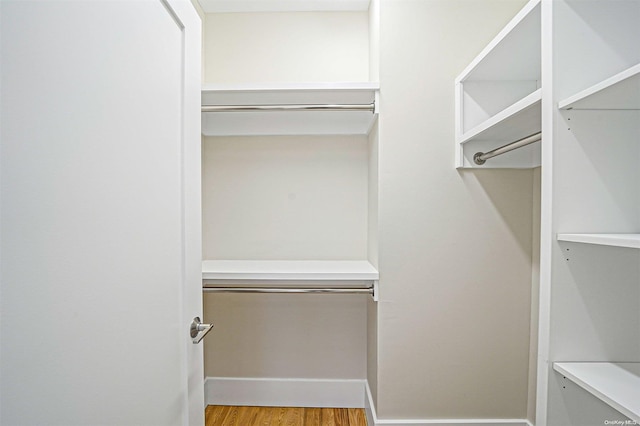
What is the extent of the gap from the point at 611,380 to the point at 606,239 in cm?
37

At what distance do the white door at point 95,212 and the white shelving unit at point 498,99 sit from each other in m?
1.13

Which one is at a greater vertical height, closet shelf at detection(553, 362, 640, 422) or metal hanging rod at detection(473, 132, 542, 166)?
metal hanging rod at detection(473, 132, 542, 166)

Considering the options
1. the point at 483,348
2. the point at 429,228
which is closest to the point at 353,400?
the point at 483,348

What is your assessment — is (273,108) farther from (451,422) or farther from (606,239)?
(451,422)

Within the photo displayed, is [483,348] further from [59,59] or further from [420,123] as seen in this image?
[59,59]

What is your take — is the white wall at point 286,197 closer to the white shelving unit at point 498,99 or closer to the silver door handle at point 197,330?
the white shelving unit at point 498,99

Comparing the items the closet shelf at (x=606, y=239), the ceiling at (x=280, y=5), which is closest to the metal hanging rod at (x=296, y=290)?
the closet shelf at (x=606, y=239)

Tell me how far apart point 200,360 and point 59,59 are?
2.96 feet

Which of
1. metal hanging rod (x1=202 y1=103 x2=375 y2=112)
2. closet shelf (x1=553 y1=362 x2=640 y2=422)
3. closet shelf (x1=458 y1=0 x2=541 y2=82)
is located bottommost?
closet shelf (x1=553 y1=362 x2=640 y2=422)

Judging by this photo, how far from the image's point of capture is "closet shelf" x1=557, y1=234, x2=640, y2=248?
31.5 inches

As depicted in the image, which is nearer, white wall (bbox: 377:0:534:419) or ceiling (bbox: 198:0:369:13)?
white wall (bbox: 377:0:534:419)

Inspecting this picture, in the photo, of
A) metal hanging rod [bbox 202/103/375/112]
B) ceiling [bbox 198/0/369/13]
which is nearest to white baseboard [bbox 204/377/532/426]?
metal hanging rod [bbox 202/103/375/112]

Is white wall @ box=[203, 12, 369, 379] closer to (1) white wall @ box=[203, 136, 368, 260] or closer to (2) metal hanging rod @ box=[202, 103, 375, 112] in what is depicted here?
(1) white wall @ box=[203, 136, 368, 260]

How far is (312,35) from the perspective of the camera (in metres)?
2.25
